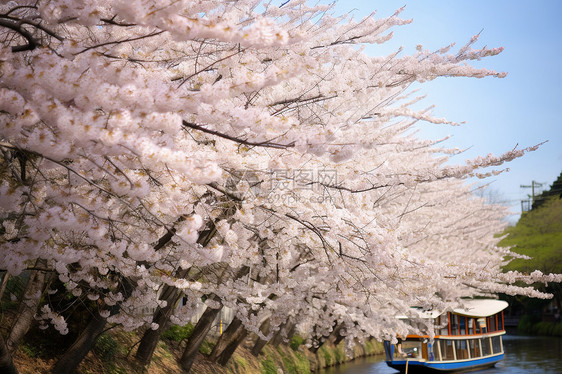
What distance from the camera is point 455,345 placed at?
71.2ft

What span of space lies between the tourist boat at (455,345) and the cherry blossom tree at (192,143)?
40.2 feet

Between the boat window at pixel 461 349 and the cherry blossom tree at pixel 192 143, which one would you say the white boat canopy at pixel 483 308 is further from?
the cherry blossom tree at pixel 192 143

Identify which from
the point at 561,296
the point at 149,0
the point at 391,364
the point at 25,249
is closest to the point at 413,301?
the point at 25,249

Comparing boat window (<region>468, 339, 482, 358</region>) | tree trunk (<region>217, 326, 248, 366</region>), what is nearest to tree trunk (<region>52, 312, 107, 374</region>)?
tree trunk (<region>217, 326, 248, 366</region>)

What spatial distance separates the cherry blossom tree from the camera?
3.04m

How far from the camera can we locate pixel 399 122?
9.93 metres

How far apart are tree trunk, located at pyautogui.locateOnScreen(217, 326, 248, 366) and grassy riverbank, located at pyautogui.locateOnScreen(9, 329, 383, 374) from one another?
0.19 meters

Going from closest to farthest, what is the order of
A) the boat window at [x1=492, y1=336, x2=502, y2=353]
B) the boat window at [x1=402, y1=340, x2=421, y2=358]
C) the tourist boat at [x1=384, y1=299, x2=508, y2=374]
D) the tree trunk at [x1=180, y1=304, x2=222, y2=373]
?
1. the tree trunk at [x1=180, y1=304, x2=222, y2=373]
2. the tourist boat at [x1=384, y1=299, x2=508, y2=374]
3. the boat window at [x1=402, y1=340, x2=421, y2=358]
4. the boat window at [x1=492, y1=336, x2=502, y2=353]

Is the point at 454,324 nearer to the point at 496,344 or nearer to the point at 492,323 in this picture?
the point at 492,323

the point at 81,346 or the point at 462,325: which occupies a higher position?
the point at 81,346

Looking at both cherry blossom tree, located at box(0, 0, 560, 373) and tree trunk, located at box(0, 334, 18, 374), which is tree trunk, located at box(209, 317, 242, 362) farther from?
tree trunk, located at box(0, 334, 18, 374)

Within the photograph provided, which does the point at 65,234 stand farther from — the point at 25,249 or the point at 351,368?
the point at 351,368

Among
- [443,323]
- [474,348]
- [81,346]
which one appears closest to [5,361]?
[81,346]

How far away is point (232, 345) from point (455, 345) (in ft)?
39.4
